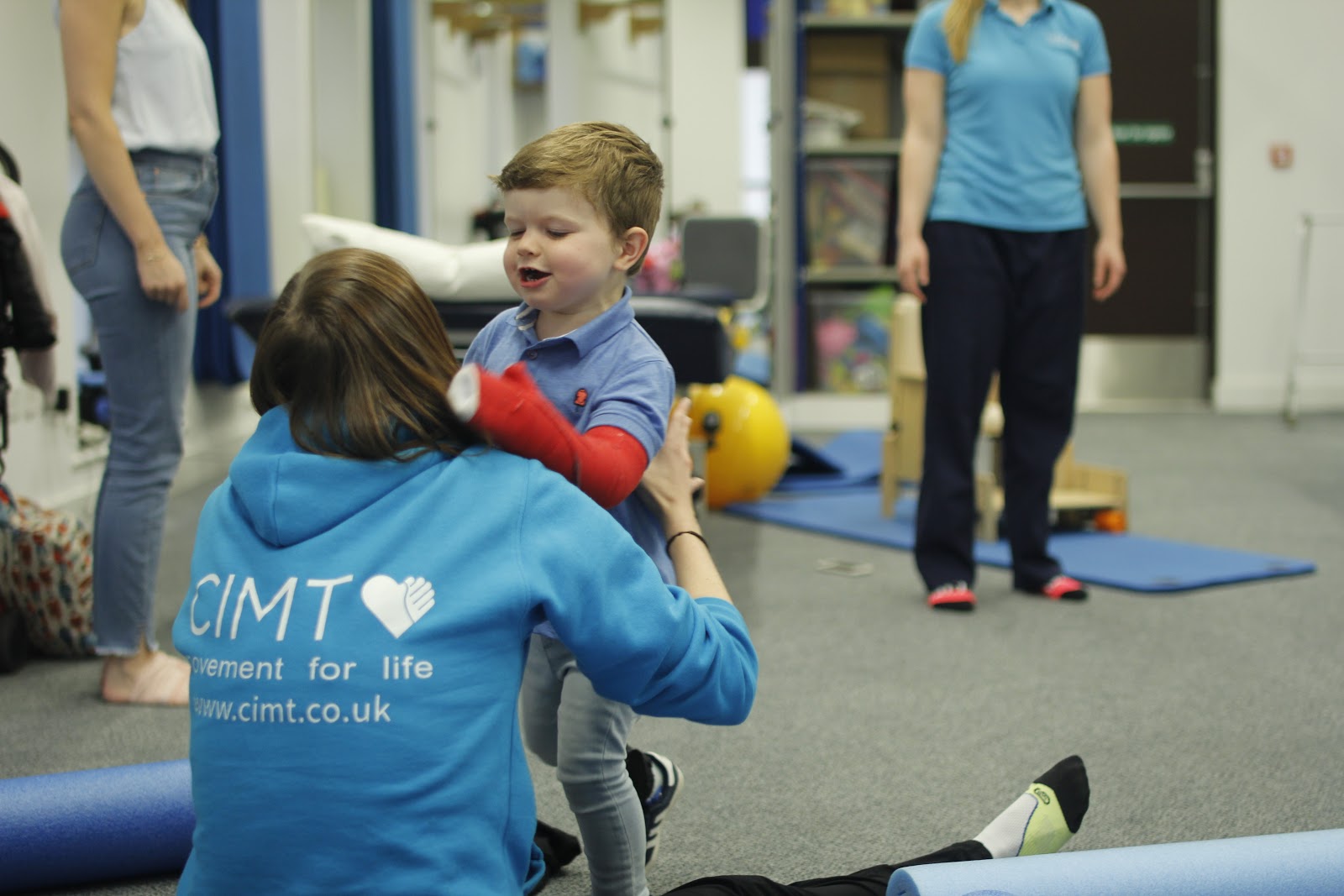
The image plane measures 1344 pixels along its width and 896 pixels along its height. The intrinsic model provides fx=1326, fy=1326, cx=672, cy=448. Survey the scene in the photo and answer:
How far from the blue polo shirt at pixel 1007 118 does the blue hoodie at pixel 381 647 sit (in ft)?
5.77

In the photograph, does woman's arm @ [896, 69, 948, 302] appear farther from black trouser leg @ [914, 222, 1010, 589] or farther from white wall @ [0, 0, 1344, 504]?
white wall @ [0, 0, 1344, 504]

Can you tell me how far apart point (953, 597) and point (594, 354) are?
1.56m

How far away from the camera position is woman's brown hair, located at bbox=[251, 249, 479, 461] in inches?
32.3

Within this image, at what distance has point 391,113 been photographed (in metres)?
6.45

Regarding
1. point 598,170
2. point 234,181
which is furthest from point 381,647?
point 234,181

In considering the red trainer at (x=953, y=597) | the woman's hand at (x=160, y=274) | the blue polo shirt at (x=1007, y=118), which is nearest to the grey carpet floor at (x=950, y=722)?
the red trainer at (x=953, y=597)

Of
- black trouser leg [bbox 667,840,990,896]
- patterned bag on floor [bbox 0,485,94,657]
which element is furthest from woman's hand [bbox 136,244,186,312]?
black trouser leg [bbox 667,840,990,896]

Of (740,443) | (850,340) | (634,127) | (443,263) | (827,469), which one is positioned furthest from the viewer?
(634,127)

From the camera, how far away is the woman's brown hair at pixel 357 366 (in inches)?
32.3

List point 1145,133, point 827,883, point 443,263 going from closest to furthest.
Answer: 1. point 827,883
2. point 443,263
3. point 1145,133

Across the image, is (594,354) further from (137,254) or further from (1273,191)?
(1273,191)

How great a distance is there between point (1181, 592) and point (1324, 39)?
14.4 feet

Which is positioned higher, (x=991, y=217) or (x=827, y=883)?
(x=991, y=217)

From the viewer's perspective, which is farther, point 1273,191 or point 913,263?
point 1273,191
